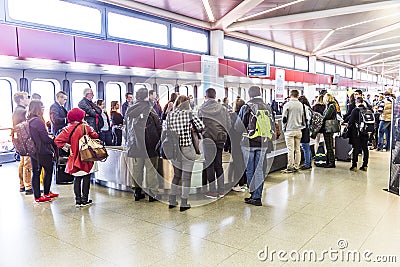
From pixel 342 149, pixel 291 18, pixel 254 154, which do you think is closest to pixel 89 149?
pixel 254 154

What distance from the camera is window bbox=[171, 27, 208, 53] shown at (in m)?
10.9

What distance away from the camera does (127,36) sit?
9.33m

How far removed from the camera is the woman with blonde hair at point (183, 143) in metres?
4.14

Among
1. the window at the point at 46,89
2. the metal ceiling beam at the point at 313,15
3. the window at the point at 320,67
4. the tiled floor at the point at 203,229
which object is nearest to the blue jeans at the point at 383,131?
the metal ceiling beam at the point at 313,15

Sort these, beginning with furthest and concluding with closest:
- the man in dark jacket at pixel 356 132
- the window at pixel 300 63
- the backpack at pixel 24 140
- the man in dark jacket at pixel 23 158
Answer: the window at pixel 300 63
the man in dark jacket at pixel 356 132
the man in dark jacket at pixel 23 158
the backpack at pixel 24 140

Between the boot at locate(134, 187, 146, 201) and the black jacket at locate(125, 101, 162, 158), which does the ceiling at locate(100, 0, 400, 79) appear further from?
the boot at locate(134, 187, 146, 201)

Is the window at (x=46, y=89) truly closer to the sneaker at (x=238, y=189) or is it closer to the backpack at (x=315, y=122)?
the sneaker at (x=238, y=189)

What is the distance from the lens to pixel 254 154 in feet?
14.4

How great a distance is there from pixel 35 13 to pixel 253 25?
23.3ft

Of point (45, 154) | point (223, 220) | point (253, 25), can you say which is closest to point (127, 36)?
point (253, 25)

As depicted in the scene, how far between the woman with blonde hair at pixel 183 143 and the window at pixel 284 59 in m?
13.1

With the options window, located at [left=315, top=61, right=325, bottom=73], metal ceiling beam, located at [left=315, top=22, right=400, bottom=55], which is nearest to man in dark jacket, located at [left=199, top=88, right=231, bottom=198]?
metal ceiling beam, located at [left=315, top=22, right=400, bottom=55]

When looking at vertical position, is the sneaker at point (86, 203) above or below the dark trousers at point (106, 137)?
below

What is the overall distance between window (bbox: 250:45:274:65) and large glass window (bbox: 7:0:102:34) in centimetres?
782
